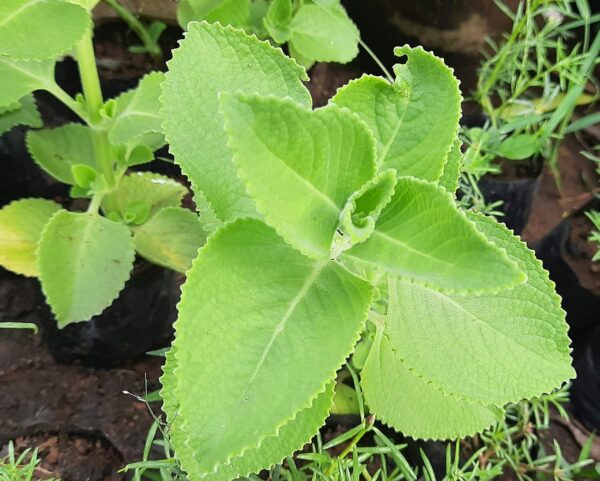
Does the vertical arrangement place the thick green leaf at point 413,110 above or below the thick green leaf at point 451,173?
above

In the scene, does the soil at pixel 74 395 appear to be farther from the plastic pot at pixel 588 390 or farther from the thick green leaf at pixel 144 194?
the thick green leaf at pixel 144 194

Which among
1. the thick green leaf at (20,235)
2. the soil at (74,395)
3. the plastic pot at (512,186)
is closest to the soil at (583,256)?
the plastic pot at (512,186)

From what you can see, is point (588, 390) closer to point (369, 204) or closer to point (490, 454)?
point (490, 454)

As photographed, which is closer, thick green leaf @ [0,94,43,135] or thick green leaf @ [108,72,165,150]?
thick green leaf @ [108,72,165,150]

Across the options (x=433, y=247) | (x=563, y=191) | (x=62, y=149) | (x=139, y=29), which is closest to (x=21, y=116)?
(x=62, y=149)

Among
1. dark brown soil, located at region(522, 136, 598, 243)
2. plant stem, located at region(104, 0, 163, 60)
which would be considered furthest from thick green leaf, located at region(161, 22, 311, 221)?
dark brown soil, located at region(522, 136, 598, 243)

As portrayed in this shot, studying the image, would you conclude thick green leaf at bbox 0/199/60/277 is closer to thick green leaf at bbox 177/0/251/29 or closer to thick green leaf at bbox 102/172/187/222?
thick green leaf at bbox 102/172/187/222
